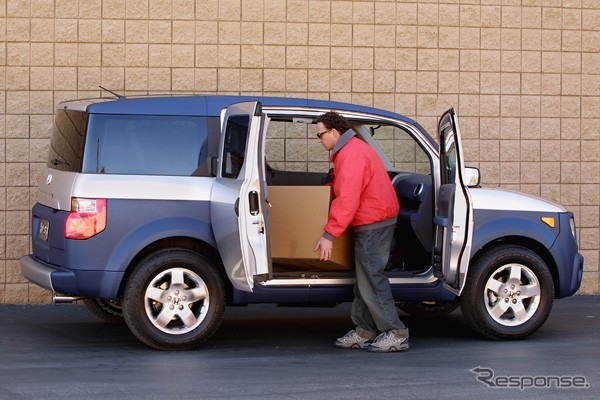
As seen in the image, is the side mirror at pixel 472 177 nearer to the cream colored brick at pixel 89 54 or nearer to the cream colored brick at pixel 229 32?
the cream colored brick at pixel 229 32

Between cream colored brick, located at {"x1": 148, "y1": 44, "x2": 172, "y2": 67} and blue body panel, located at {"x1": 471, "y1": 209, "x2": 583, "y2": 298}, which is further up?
cream colored brick, located at {"x1": 148, "y1": 44, "x2": 172, "y2": 67}

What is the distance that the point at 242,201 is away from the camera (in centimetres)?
905

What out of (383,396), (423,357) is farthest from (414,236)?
(383,396)

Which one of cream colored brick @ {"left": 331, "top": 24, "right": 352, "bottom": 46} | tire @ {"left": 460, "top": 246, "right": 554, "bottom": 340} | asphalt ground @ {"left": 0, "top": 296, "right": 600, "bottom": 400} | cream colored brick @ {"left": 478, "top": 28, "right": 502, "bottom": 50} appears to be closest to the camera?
asphalt ground @ {"left": 0, "top": 296, "right": 600, "bottom": 400}

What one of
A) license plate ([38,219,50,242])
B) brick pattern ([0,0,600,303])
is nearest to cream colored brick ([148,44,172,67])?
brick pattern ([0,0,600,303])

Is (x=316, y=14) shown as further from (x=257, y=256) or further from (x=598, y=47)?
(x=257, y=256)

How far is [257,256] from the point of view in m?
9.06

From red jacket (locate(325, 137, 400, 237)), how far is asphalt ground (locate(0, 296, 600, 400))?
0.99 m

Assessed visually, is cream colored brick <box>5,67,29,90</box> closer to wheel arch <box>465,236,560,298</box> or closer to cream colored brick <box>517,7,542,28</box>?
wheel arch <box>465,236,560,298</box>

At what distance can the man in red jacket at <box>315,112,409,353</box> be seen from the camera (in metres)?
9.30

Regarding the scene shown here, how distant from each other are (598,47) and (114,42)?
492cm

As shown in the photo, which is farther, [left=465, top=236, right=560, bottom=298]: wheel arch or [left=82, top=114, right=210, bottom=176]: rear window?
[left=465, top=236, right=560, bottom=298]: wheel arch

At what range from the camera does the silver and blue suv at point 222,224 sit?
9.29m

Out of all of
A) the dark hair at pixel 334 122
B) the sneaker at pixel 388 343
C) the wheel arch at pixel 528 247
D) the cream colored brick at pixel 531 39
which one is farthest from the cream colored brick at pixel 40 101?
the cream colored brick at pixel 531 39
